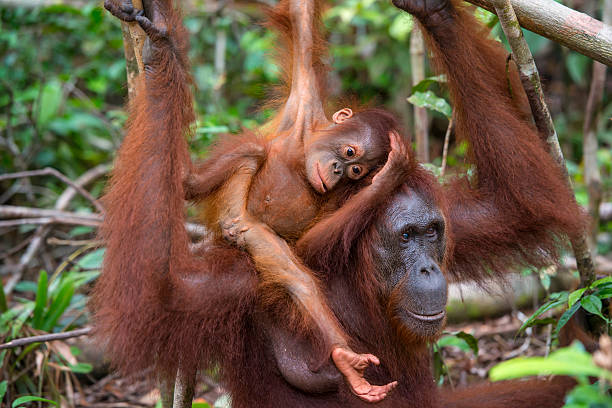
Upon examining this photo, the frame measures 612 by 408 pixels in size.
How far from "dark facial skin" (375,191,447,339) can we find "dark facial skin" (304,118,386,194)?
191mm

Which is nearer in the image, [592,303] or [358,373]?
[358,373]

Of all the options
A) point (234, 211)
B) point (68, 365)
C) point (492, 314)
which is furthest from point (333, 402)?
point (492, 314)

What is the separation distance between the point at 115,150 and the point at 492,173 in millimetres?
3340

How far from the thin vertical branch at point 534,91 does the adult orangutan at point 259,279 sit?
5.1 inches

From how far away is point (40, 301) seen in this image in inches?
147

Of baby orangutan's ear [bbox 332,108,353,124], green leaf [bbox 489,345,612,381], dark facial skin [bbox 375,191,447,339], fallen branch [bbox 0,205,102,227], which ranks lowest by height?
fallen branch [bbox 0,205,102,227]

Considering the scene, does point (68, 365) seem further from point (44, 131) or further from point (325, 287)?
point (44, 131)

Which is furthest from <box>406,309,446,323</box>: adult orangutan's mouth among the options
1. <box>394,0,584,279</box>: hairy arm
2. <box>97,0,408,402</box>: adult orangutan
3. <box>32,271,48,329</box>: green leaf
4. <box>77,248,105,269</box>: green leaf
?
<box>77,248,105,269</box>: green leaf

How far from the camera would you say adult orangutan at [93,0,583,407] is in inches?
94.5

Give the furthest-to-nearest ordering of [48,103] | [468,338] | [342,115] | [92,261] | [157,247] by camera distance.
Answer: [48,103] → [92,261] → [468,338] → [342,115] → [157,247]

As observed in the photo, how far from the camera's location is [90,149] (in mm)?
6738

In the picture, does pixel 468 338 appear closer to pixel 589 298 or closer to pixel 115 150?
pixel 589 298

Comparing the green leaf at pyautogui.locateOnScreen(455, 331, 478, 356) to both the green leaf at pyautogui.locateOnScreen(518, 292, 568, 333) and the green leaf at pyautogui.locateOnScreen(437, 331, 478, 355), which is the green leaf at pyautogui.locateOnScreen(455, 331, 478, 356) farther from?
the green leaf at pyautogui.locateOnScreen(518, 292, 568, 333)

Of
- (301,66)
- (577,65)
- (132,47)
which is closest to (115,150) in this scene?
(132,47)
